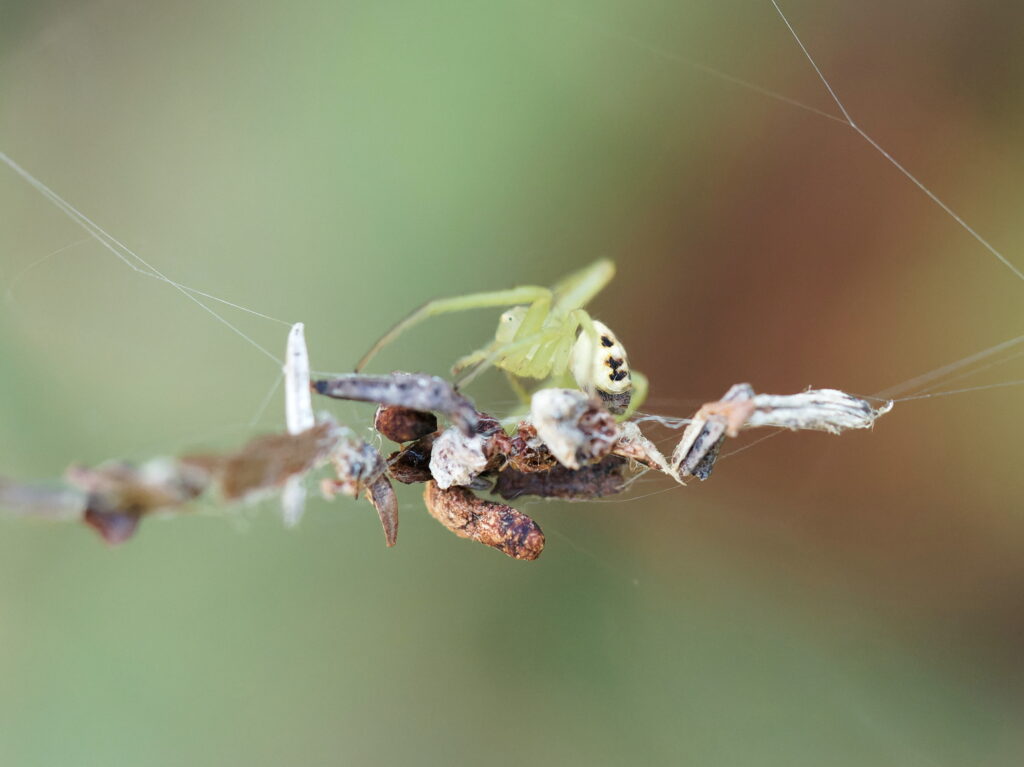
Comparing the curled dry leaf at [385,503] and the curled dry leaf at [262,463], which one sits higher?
the curled dry leaf at [385,503]

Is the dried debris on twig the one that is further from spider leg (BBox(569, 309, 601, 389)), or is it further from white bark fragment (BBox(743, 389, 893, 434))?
spider leg (BBox(569, 309, 601, 389))

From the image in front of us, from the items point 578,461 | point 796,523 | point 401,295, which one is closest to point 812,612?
point 796,523

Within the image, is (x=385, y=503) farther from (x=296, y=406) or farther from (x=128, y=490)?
(x=128, y=490)

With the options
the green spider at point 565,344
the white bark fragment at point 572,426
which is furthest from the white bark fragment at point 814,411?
the green spider at point 565,344

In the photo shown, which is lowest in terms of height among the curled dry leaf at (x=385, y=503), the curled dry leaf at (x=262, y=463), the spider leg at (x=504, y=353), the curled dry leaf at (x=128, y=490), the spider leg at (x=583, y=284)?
the curled dry leaf at (x=128, y=490)

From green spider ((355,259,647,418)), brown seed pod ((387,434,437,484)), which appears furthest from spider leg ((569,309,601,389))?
brown seed pod ((387,434,437,484))

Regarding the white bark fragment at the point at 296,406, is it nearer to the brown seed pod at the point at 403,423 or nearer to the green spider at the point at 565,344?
the brown seed pod at the point at 403,423
